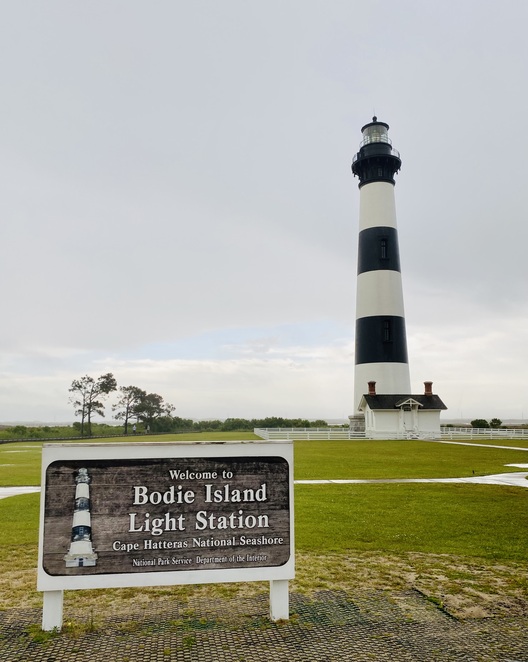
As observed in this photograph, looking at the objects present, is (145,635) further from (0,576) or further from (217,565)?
(0,576)

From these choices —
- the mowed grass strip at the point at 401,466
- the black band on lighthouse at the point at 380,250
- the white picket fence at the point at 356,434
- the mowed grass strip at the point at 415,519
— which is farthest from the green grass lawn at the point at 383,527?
the black band on lighthouse at the point at 380,250

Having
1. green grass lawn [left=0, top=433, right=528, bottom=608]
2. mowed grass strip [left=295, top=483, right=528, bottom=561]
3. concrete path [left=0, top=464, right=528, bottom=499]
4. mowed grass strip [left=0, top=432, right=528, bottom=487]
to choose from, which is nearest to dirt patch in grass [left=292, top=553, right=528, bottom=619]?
green grass lawn [left=0, top=433, right=528, bottom=608]

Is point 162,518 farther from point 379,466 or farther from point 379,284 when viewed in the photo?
point 379,284

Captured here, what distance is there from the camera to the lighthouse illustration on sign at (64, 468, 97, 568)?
439cm

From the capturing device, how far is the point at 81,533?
175 inches

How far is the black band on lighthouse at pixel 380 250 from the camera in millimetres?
37750

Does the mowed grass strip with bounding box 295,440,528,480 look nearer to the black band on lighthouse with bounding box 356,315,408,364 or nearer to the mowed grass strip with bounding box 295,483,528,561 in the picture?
the mowed grass strip with bounding box 295,483,528,561

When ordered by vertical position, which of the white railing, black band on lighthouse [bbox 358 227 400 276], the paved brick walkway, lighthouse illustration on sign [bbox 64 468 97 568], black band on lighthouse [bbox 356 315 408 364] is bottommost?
the white railing

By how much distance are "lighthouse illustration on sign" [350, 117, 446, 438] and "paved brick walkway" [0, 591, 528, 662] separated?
32.2 metres

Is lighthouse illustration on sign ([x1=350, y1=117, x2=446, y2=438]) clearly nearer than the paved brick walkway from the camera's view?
No

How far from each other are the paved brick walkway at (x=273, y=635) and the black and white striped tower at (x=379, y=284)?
3276cm

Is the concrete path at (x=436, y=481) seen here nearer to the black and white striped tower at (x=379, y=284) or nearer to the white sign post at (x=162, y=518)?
the white sign post at (x=162, y=518)

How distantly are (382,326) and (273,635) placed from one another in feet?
111

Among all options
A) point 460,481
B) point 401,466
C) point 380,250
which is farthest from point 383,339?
point 460,481
